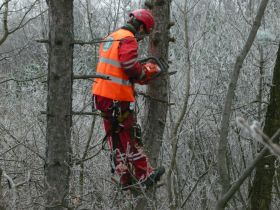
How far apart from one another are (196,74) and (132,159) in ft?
13.2

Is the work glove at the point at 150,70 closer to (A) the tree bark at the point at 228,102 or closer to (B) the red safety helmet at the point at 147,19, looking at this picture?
(B) the red safety helmet at the point at 147,19

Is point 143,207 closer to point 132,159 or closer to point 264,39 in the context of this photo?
point 132,159

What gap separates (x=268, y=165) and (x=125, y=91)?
5.00 feet

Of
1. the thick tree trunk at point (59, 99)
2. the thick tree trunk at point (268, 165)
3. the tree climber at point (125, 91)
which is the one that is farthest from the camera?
the tree climber at point (125, 91)

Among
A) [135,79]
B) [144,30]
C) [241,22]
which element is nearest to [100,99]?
[135,79]

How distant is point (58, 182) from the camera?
13.0 ft

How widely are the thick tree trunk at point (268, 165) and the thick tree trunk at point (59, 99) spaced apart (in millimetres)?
1608

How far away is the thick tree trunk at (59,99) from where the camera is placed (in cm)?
365

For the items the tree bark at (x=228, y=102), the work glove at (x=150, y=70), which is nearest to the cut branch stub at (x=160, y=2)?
the work glove at (x=150, y=70)

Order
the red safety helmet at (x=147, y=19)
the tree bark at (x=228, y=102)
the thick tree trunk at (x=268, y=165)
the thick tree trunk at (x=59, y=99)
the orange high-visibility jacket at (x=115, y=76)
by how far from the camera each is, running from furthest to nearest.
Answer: the orange high-visibility jacket at (x=115, y=76) → the red safety helmet at (x=147, y=19) → the thick tree trunk at (x=268, y=165) → the thick tree trunk at (x=59, y=99) → the tree bark at (x=228, y=102)

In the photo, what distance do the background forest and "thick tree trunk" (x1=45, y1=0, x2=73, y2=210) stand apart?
1.24ft

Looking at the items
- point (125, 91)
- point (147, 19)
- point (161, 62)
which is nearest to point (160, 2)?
point (147, 19)

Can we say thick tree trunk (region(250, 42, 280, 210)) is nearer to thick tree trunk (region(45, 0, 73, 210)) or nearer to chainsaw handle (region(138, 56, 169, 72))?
chainsaw handle (region(138, 56, 169, 72))

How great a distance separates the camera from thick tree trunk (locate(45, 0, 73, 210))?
3652 millimetres
